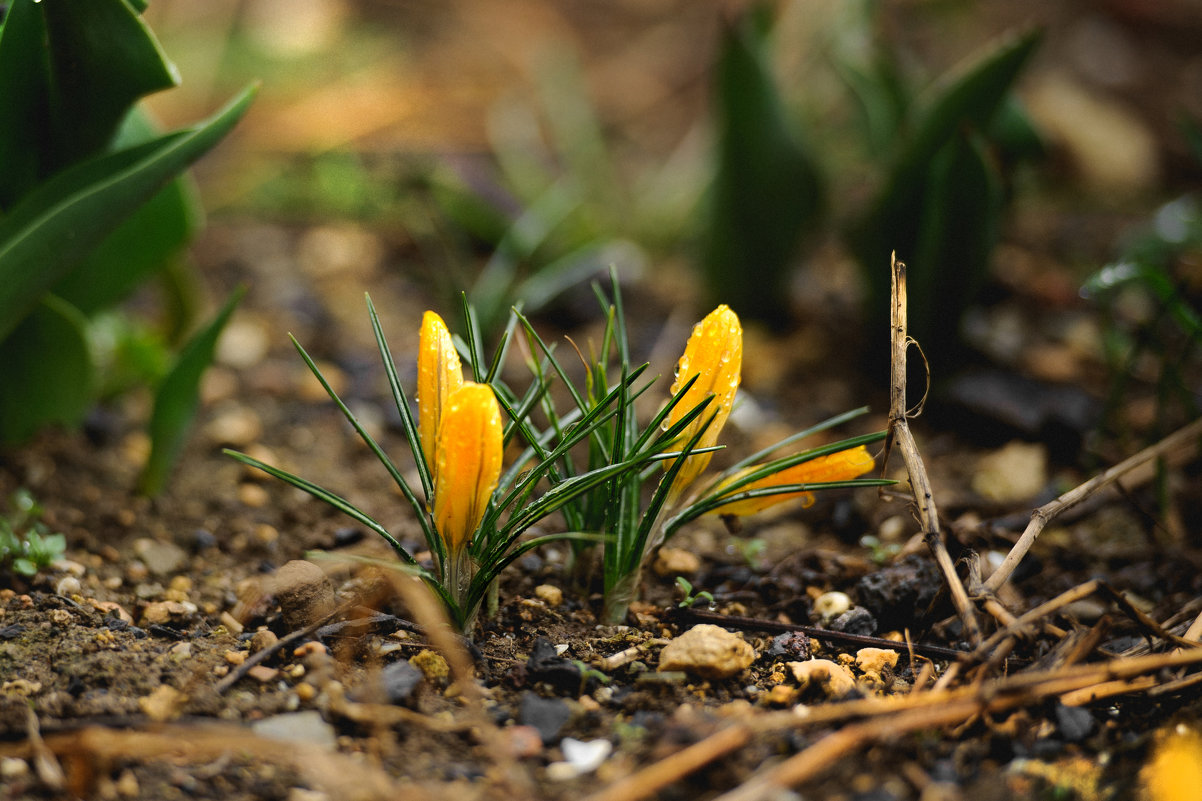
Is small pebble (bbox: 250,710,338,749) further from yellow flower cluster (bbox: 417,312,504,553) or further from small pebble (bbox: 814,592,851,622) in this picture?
small pebble (bbox: 814,592,851,622)

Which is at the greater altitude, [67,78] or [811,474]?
[67,78]

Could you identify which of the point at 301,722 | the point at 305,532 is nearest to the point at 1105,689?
A: the point at 301,722

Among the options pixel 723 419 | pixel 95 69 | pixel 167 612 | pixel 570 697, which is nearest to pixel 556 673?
pixel 570 697

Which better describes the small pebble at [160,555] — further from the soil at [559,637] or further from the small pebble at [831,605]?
the small pebble at [831,605]

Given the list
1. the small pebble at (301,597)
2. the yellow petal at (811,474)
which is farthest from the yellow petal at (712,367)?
the small pebble at (301,597)

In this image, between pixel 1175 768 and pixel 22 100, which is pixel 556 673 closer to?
pixel 1175 768

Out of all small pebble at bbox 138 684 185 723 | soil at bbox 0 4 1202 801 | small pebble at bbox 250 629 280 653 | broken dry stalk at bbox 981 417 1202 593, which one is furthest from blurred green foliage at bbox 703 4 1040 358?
small pebble at bbox 138 684 185 723
